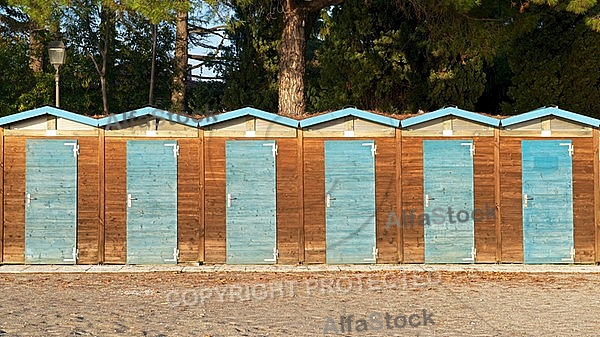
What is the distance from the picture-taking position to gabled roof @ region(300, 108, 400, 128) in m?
12.0

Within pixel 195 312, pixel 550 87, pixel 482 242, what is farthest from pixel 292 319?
pixel 550 87

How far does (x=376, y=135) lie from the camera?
1214 cm

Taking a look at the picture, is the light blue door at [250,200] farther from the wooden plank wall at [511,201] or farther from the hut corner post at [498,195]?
the wooden plank wall at [511,201]

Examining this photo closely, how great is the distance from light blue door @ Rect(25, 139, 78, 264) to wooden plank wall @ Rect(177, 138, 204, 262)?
149 centimetres

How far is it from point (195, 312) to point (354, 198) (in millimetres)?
Result: 4388

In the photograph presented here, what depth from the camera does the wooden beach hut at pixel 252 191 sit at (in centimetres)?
1209

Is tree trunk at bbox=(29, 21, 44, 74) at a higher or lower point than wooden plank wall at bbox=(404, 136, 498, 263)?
higher

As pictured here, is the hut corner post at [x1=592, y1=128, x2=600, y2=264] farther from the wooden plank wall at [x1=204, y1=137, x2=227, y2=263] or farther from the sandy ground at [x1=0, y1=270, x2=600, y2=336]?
the wooden plank wall at [x1=204, y1=137, x2=227, y2=263]

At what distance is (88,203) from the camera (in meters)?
12.1

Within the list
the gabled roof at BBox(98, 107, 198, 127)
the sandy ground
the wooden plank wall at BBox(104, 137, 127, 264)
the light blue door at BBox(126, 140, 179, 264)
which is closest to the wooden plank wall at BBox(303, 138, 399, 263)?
the sandy ground

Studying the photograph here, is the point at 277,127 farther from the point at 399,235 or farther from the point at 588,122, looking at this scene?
the point at 588,122

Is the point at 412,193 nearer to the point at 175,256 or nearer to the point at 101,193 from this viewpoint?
the point at 175,256

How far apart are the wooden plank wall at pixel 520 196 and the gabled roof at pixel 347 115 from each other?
1.72m

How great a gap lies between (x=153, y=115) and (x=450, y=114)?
4193 millimetres
